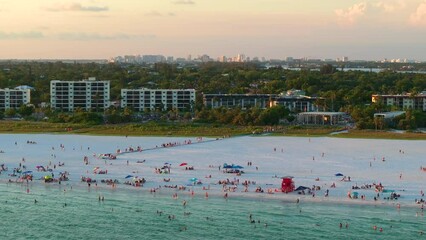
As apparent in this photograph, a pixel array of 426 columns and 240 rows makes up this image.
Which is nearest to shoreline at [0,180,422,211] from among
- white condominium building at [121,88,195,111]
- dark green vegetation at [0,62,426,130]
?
dark green vegetation at [0,62,426,130]

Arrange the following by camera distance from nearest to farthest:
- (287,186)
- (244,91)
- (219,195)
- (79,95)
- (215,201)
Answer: (215,201)
(219,195)
(287,186)
(79,95)
(244,91)

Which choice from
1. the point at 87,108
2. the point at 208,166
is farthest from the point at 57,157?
the point at 87,108

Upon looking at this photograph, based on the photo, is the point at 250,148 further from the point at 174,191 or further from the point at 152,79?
the point at 152,79

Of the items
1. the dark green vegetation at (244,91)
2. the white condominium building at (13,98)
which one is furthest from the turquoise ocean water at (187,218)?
the white condominium building at (13,98)

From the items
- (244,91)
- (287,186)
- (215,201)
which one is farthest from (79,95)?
(215,201)

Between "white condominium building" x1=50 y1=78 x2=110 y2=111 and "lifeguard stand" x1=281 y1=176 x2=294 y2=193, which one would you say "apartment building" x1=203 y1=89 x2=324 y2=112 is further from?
"lifeguard stand" x1=281 y1=176 x2=294 y2=193

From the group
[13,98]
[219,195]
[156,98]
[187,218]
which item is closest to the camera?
[187,218]

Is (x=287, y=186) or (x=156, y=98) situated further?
(x=156, y=98)

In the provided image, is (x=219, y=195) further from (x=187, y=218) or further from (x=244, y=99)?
(x=244, y=99)
